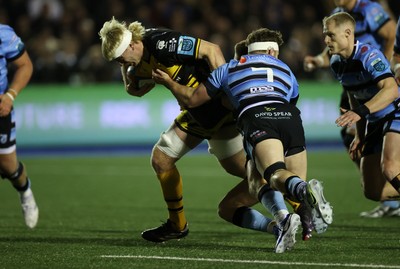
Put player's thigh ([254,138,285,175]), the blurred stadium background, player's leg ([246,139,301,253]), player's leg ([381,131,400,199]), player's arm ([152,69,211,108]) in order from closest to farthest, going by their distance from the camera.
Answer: player's leg ([246,139,301,253]), player's thigh ([254,138,285,175]), player's arm ([152,69,211,108]), player's leg ([381,131,400,199]), the blurred stadium background

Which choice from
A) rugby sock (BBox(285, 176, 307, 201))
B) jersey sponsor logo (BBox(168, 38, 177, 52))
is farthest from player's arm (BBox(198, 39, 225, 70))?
rugby sock (BBox(285, 176, 307, 201))

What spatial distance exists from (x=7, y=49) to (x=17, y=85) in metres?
0.35

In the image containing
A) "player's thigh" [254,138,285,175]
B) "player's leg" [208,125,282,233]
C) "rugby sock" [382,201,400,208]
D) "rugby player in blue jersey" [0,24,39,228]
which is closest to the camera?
"player's thigh" [254,138,285,175]

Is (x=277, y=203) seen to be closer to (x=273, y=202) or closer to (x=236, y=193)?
(x=273, y=202)

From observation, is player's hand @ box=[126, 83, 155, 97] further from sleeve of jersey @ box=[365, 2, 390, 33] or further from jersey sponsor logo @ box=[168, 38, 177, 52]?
sleeve of jersey @ box=[365, 2, 390, 33]

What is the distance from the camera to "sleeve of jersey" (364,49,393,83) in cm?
721

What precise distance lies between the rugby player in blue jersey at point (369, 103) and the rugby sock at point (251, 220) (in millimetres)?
1003

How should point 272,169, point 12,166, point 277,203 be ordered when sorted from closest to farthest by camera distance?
1. point 272,169
2. point 277,203
3. point 12,166

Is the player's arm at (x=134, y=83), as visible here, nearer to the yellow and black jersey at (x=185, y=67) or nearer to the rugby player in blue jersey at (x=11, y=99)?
the yellow and black jersey at (x=185, y=67)

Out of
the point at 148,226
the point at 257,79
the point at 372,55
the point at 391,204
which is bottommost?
the point at 148,226

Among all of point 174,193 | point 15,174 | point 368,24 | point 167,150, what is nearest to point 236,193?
point 174,193

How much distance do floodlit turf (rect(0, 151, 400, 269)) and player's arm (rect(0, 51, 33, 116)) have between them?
1.16 metres

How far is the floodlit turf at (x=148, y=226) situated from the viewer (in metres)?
6.41

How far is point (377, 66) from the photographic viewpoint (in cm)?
725
